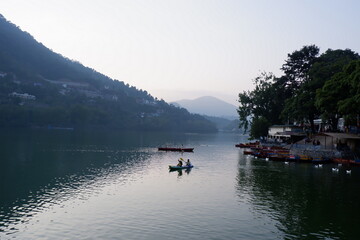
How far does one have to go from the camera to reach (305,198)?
127 ft

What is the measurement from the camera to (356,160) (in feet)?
209

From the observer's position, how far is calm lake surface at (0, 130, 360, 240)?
87.9ft

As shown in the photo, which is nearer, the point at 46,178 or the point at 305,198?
the point at 305,198

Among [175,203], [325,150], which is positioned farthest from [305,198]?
[325,150]

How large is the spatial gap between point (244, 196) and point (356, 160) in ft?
114

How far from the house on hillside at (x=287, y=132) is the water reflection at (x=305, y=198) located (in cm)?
3144

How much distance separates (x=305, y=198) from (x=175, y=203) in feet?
47.8

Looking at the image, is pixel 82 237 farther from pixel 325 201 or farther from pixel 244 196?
pixel 325 201

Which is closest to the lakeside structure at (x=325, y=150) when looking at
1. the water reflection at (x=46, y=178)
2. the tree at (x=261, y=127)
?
the tree at (x=261, y=127)

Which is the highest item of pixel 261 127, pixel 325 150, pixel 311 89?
pixel 311 89

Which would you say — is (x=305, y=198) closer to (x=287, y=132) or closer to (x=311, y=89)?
(x=311, y=89)

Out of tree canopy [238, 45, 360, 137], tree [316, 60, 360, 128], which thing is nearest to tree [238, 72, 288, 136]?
tree canopy [238, 45, 360, 137]

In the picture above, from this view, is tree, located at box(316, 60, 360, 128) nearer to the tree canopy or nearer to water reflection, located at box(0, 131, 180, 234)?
the tree canopy

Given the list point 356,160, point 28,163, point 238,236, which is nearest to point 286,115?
point 356,160
